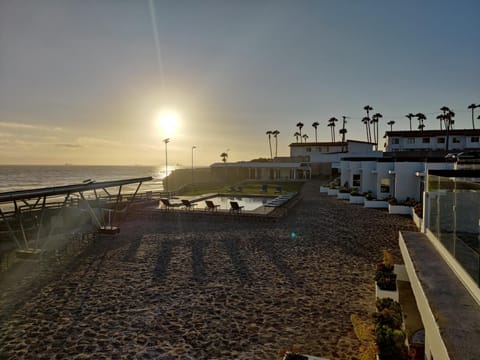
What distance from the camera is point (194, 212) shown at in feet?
67.3

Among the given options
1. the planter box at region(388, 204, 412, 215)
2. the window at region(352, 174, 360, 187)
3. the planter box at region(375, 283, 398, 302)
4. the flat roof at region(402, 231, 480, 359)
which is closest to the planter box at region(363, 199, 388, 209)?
the planter box at region(388, 204, 412, 215)

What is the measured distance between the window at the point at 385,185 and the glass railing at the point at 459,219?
1541 cm

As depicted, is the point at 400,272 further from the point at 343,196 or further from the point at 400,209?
the point at 343,196

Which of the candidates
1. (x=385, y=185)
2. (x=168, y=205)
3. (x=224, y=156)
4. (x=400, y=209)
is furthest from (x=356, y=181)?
(x=224, y=156)

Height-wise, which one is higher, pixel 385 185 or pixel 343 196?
pixel 385 185

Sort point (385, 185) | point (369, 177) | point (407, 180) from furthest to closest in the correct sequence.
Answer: point (369, 177) → point (385, 185) → point (407, 180)

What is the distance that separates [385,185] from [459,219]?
18.6m

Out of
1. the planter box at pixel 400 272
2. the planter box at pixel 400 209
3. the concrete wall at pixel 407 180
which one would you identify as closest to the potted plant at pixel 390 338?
the planter box at pixel 400 272

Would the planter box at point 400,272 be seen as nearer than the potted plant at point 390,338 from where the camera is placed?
No

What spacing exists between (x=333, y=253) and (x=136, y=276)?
742cm

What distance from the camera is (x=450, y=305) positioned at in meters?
5.03

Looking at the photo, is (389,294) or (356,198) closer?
(389,294)

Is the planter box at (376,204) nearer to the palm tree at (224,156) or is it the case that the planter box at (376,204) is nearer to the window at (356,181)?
the window at (356,181)

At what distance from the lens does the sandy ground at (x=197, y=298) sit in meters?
6.53
